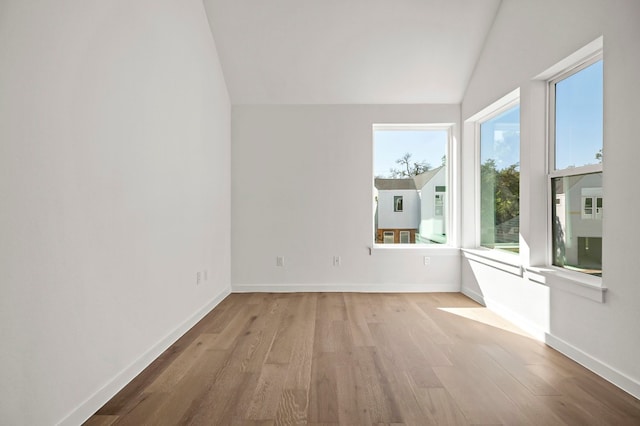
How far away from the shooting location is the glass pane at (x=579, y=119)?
253 centimetres

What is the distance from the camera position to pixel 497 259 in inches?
142

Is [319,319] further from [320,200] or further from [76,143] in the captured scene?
[76,143]

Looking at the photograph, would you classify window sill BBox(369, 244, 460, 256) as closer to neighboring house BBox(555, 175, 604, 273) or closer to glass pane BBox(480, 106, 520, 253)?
glass pane BBox(480, 106, 520, 253)

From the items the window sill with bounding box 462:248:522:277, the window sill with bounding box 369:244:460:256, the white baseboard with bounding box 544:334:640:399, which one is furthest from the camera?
the window sill with bounding box 369:244:460:256

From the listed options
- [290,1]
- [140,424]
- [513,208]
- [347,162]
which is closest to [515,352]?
[513,208]

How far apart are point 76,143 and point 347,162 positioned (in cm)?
328

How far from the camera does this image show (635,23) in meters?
2.05

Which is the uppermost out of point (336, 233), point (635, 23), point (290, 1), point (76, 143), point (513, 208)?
→ point (290, 1)

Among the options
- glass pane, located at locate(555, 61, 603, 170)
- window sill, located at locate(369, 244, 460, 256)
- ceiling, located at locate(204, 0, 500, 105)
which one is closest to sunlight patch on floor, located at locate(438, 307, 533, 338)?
window sill, located at locate(369, 244, 460, 256)

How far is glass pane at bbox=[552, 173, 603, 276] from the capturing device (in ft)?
8.32

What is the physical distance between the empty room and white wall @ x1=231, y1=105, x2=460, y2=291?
0.09 feet

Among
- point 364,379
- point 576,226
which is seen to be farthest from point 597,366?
point 364,379

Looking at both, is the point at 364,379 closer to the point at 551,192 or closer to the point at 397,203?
the point at 551,192

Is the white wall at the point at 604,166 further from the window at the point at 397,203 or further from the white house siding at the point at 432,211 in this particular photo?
the window at the point at 397,203
